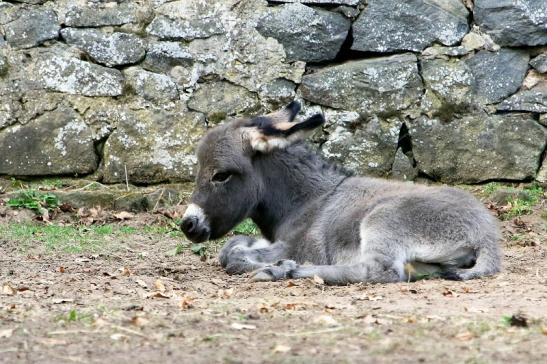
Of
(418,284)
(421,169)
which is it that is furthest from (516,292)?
(421,169)

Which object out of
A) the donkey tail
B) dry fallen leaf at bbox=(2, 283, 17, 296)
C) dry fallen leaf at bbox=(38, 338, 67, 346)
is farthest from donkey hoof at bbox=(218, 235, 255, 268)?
dry fallen leaf at bbox=(38, 338, 67, 346)

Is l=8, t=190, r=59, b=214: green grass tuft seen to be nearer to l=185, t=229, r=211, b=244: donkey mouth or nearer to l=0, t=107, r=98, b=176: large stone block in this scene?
l=0, t=107, r=98, b=176: large stone block

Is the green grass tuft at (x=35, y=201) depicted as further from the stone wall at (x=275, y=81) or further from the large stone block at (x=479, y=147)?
the large stone block at (x=479, y=147)

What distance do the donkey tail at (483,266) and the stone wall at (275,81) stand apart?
308 centimetres

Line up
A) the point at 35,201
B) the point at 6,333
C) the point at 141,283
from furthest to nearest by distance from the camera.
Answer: the point at 35,201, the point at 141,283, the point at 6,333

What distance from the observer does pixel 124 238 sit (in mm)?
8133

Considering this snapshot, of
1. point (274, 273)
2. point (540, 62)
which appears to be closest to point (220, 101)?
point (540, 62)

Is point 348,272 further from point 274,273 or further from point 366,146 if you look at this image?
point 366,146

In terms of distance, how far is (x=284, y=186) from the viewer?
719 cm

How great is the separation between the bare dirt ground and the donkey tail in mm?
104

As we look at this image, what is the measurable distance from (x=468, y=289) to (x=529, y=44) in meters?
A: 4.46

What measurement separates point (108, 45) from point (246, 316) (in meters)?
5.36

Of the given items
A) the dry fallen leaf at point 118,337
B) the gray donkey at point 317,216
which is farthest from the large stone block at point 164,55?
the dry fallen leaf at point 118,337

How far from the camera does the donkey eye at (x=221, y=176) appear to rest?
6.91m
